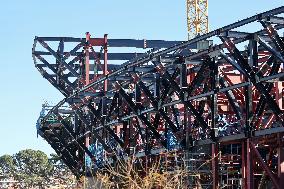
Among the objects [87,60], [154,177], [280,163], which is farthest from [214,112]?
[87,60]

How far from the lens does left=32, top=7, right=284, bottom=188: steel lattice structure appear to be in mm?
24125

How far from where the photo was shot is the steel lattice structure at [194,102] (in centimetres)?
2412

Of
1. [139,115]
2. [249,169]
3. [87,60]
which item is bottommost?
[249,169]

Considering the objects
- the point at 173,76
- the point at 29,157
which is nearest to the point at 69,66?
the point at 173,76

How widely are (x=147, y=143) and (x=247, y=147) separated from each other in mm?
11644

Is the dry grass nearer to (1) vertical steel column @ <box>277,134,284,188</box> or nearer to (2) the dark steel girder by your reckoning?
(2) the dark steel girder

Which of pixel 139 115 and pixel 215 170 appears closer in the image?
pixel 215 170

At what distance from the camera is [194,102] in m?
34.7

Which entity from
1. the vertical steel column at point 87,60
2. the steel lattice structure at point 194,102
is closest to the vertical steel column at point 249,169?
the steel lattice structure at point 194,102

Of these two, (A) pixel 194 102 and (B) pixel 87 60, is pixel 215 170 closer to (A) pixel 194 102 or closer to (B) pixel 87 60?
(A) pixel 194 102

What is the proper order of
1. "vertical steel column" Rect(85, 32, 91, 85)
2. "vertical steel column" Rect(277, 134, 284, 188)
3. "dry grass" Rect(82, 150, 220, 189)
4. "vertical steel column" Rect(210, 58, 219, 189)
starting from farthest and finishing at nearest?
"vertical steel column" Rect(85, 32, 91, 85) < "vertical steel column" Rect(210, 58, 219, 189) < "vertical steel column" Rect(277, 134, 284, 188) < "dry grass" Rect(82, 150, 220, 189)

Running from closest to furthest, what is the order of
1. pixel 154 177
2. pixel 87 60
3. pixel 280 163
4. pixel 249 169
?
pixel 154 177 → pixel 280 163 → pixel 249 169 → pixel 87 60

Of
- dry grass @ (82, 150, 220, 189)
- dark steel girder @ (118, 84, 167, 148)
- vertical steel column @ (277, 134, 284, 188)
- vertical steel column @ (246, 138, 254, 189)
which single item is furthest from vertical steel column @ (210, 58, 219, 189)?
dark steel girder @ (118, 84, 167, 148)

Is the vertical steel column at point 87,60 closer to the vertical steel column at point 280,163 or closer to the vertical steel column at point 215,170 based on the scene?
the vertical steel column at point 215,170
